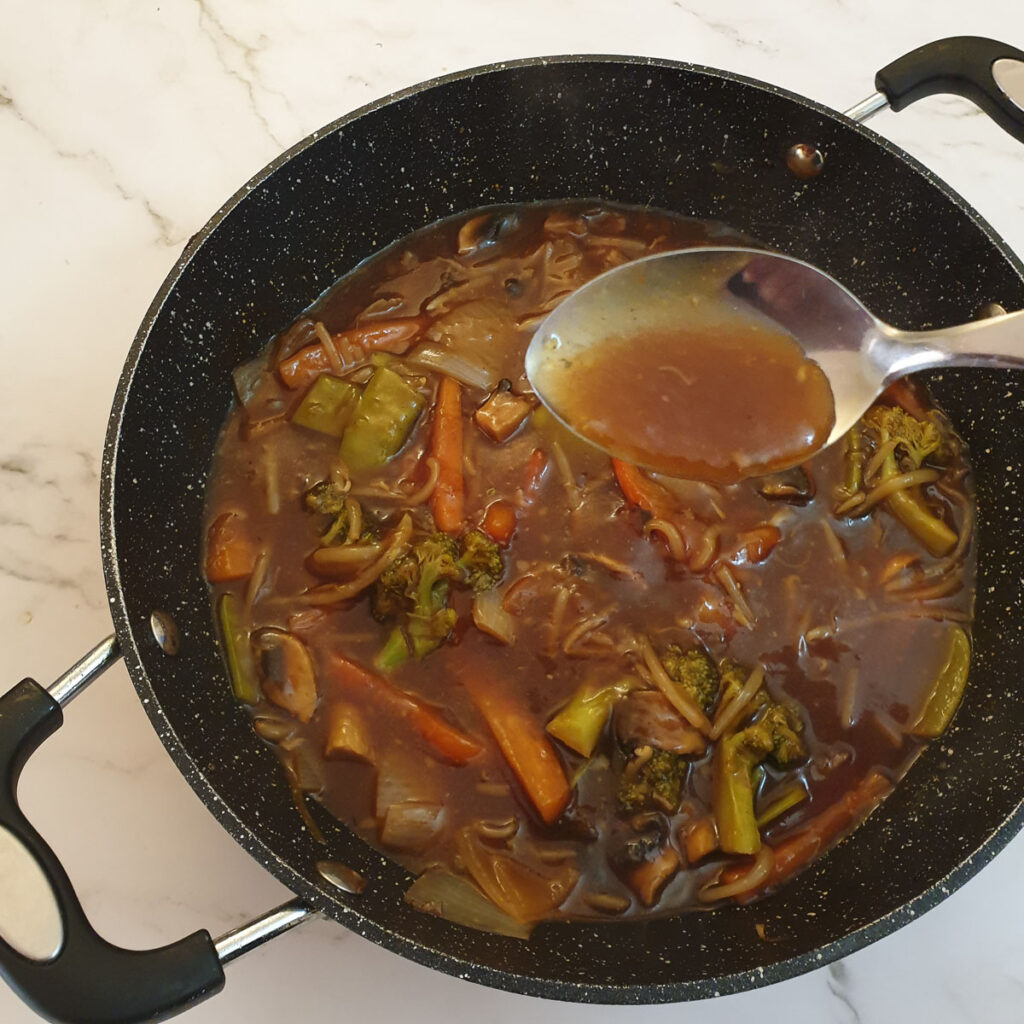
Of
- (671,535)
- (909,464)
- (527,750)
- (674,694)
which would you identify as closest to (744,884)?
(674,694)

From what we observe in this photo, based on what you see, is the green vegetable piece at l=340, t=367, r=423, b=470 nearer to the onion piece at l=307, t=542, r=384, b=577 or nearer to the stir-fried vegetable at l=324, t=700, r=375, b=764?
the onion piece at l=307, t=542, r=384, b=577

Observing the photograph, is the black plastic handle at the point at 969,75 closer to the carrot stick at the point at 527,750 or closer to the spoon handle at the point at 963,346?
the spoon handle at the point at 963,346

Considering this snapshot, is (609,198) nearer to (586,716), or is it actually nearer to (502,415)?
(502,415)

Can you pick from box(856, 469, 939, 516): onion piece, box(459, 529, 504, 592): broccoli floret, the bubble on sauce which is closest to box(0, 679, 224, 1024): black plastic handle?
box(459, 529, 504, 592): broccoli floret

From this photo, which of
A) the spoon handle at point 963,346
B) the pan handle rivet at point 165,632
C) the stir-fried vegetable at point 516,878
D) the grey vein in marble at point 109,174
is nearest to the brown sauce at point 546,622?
the stir-fried vegetable at point 516,878

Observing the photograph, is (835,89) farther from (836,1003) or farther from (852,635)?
(836,1003)
